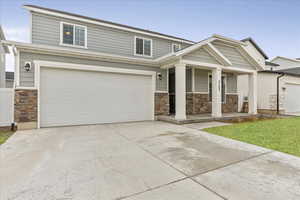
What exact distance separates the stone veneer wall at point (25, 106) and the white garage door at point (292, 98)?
16.9 metres

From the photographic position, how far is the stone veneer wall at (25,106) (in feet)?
19.0

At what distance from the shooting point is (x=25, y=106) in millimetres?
5914

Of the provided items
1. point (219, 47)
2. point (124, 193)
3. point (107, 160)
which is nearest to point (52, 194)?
point (124, 193)

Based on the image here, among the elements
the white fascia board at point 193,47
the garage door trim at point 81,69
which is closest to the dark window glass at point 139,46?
the garage door trim at point 81,69

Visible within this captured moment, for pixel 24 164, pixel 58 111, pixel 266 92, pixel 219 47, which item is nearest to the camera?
pixel 24 164

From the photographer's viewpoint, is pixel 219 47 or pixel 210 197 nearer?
pixel 210 197

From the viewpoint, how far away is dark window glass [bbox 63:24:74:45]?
8008 mm

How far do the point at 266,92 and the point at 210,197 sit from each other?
41.2ft

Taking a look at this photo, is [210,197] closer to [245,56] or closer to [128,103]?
[128,103]

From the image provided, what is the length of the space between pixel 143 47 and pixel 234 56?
591cm

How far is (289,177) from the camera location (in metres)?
2.34

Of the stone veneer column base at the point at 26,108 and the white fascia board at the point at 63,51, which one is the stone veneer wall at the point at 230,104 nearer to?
the white fascia board at the point at 63,51

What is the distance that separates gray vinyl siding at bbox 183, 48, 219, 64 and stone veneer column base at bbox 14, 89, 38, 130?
7.07 meters

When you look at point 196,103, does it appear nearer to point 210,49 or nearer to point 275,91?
point 210,49
